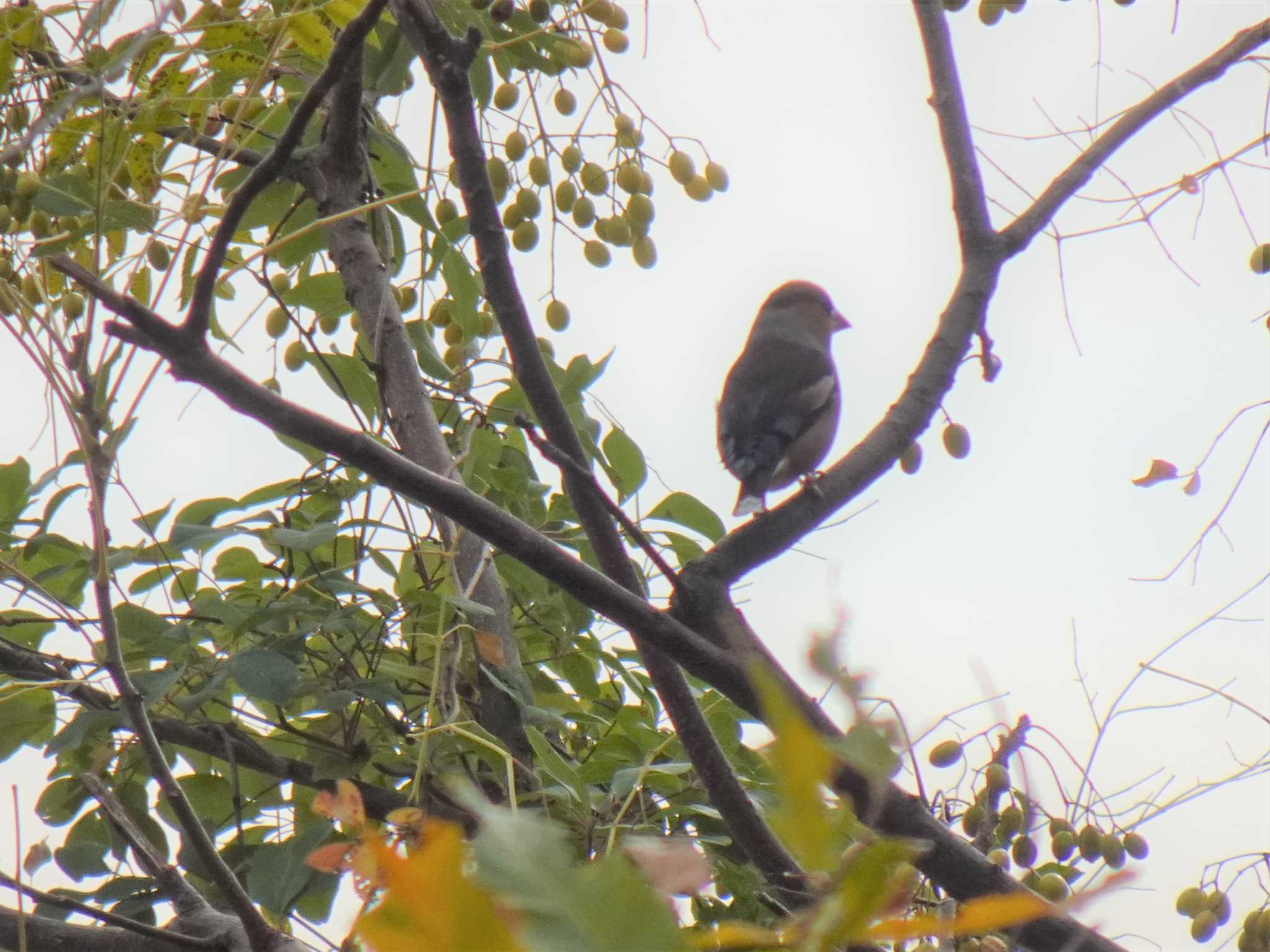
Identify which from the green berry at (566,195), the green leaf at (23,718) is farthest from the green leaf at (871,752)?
the green berry at (566,195)

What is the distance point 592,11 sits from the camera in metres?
2.58

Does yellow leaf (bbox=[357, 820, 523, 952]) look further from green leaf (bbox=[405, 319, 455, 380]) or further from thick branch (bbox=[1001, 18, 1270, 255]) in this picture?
green leaf (bbox=[405, 319, 455, 380])

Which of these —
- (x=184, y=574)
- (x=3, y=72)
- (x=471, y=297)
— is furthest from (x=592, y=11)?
(x=184, y=574)

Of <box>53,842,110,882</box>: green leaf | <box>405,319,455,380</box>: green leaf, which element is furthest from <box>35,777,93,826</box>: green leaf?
<box>405,319,455,380</box>: green leaf

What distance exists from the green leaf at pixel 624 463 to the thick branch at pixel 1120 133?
0.78 m

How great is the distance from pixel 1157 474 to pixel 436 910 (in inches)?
88.8

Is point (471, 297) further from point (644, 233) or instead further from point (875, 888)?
point (875, 888)

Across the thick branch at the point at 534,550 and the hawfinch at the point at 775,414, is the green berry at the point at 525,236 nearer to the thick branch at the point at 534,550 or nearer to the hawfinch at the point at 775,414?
the thick branch at the point at 534,550

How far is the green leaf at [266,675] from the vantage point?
1.94 meters

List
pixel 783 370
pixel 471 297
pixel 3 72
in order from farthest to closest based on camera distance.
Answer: pixel 783 370 < pixel 471 297 < pixel 3 72

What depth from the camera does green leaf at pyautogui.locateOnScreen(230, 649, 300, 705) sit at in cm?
194

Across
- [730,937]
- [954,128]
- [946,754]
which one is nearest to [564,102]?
[954,128]

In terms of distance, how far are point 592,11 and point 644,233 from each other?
0.46 metres

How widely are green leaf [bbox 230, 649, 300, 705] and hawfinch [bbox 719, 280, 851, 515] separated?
2286 mm
